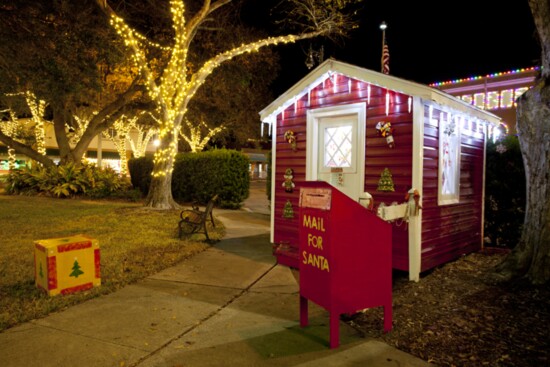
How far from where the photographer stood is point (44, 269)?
194 inches

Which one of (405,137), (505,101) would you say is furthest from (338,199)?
(505,101)

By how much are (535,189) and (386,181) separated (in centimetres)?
190

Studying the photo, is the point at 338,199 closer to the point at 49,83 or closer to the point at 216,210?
the point at 216,210

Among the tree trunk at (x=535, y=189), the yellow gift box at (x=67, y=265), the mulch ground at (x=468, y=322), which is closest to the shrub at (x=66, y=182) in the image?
the yellow gift box at (x=67, y=265)

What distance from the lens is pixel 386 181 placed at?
5.85 metres

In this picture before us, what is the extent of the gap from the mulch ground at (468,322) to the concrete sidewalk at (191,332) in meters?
0.32

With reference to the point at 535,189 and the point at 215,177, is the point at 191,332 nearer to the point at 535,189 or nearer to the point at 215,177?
the point at 535,189

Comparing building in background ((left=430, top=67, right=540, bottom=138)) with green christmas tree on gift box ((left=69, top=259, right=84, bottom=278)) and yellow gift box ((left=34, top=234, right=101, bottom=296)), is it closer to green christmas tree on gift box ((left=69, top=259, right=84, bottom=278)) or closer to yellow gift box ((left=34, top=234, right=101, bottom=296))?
yellow gift box ((left=34, top=234, right=101, bottom=296))

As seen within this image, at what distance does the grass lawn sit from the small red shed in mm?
2204

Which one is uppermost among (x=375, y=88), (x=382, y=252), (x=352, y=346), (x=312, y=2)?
(x=312, y=2)

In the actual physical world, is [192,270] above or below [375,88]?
below

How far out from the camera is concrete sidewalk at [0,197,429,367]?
11.1 feet

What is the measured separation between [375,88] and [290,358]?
4.22 meters

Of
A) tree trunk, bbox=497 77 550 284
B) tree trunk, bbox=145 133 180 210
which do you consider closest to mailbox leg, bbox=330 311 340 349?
tree trunk, bbox=497 77 550 284
